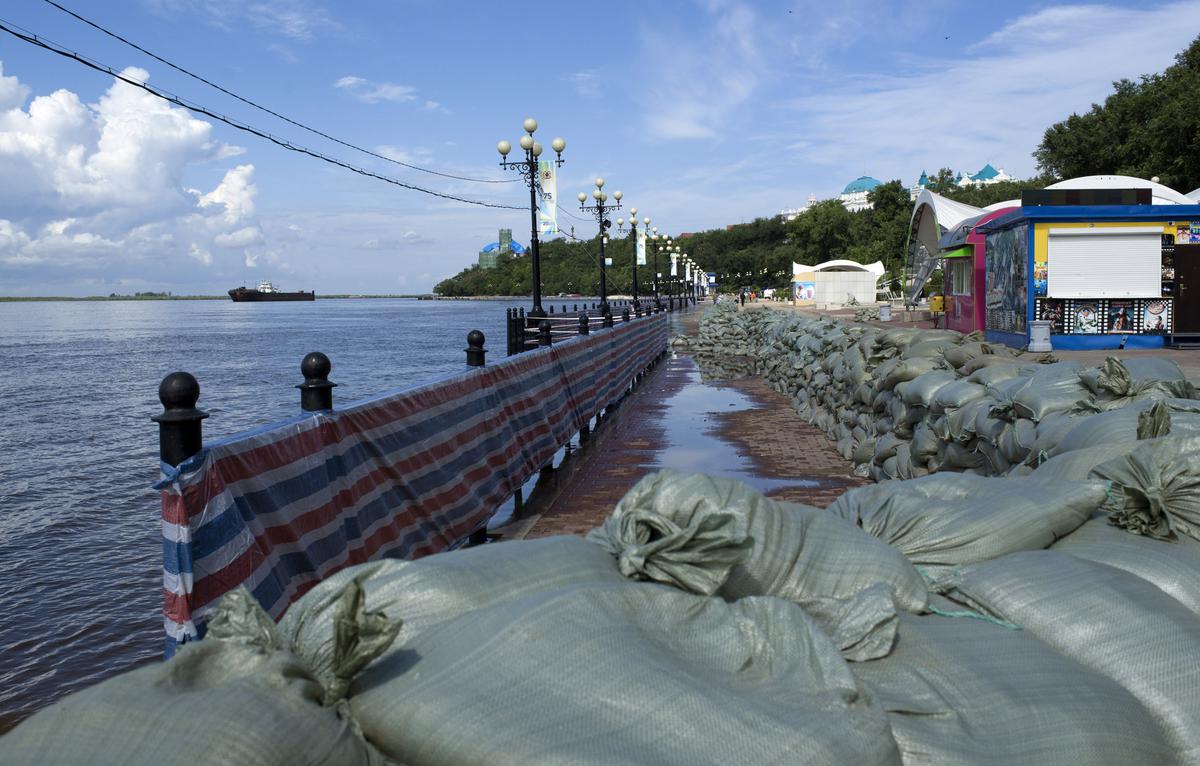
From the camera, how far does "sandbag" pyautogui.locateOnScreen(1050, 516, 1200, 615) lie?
2809 mm

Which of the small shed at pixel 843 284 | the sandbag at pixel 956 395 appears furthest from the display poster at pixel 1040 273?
the small shed at pixel 843 284

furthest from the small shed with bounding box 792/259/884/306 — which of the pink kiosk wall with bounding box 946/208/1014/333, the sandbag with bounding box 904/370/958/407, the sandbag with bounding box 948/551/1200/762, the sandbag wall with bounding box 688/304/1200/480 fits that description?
the sandbag with bounding box 948/551/1200/762

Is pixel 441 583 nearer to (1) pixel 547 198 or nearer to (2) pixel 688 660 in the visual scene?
(2) pixel 688 660

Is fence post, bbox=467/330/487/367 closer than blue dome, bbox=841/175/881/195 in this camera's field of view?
Yes

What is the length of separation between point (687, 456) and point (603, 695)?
25.1 ft

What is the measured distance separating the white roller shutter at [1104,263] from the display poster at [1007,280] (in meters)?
0.49

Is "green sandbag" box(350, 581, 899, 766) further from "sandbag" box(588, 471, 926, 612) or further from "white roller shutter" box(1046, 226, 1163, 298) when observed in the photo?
"white roller shutter" box(1046, 226, 1163, 298)

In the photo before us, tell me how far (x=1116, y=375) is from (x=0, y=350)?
1904 inches

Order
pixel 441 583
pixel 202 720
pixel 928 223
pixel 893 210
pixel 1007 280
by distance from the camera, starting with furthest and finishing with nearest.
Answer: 1. pixel 893 210
2. pixel 928 223
3. pixel 1007 280
4. pixel 441 583
5. pixel 202 720

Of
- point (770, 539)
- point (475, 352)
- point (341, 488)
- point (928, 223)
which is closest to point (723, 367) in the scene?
point (475, 352)

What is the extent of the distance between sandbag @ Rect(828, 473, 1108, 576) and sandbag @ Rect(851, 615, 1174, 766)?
0.75 m

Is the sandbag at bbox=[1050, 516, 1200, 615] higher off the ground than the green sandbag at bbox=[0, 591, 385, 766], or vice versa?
the green sandbag at bbox=[0, 591, 385, 766]

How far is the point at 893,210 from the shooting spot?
72.5 metres

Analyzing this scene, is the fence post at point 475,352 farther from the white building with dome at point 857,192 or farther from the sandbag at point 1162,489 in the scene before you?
the white building with dome at point 857,192
